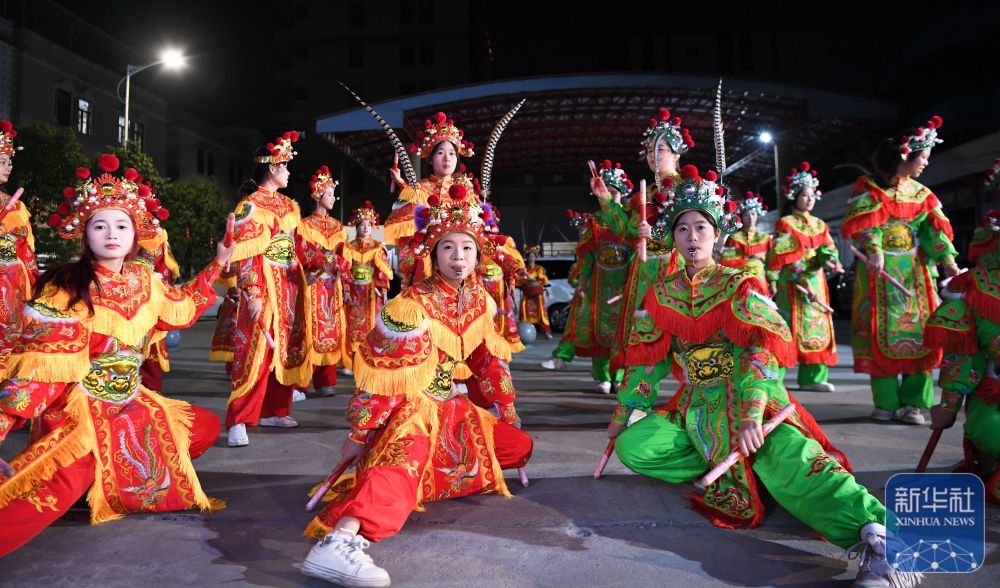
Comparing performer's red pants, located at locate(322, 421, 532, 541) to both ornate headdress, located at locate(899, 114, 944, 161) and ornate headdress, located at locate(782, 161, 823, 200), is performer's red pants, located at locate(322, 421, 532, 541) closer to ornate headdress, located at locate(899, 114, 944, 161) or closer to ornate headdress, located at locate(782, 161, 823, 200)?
ornate headdress, located at locate(899, 114, 944, 161)

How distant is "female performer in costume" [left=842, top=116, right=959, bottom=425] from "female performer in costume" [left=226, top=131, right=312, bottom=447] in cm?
389

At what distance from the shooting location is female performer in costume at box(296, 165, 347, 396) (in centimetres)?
571

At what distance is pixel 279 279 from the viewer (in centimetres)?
469

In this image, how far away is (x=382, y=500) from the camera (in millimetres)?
2387

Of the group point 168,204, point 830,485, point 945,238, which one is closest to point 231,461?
point 830,485

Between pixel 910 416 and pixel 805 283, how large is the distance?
1.80 m

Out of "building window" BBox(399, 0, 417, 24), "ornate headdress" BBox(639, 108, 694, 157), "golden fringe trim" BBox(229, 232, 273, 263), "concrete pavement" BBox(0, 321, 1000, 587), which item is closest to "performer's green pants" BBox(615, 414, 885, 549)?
"concrete pavement" BBox(0, 321, 1000, 587)

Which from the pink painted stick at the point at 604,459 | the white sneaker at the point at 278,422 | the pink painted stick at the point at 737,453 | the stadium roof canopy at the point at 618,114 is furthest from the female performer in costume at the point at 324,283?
the stadium roof canopy at the point at 618,114

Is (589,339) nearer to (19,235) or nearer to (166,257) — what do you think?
(166,257)

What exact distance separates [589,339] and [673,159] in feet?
6.27

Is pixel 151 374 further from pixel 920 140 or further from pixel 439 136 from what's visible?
pixel 920 140

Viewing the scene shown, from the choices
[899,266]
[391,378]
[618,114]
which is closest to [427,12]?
[618,114]

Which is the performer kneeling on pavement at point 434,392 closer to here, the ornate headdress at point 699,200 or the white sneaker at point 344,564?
the white sneaker at point 344,564

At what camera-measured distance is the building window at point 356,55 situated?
41250mm
